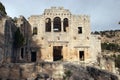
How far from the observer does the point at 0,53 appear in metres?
28.6

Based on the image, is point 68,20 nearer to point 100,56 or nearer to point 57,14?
point 57,14

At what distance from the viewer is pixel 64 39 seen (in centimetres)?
3838

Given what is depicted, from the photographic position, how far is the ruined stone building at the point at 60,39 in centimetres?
3778

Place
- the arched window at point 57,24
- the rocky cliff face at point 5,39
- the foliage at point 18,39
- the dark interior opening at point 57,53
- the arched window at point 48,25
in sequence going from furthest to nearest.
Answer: the arched window at point 57,24 < the arched window at point 48,25 < the dark interior opening at point 57,53 < the foliage at point 18,39 < the rocky cliff face at point 5,39

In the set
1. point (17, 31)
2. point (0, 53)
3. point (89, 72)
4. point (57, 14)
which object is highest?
point (57, 14)

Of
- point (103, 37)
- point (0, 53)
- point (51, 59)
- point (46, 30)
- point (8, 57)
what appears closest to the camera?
point (0, 53)

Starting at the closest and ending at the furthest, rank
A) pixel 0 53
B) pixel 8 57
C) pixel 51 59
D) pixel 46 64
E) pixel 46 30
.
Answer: pixel 46 64, pixel 0 53, pixel 8 57, pixel 51 59, pixel 46 30

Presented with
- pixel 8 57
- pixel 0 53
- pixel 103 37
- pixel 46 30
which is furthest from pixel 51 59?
pixel 103 37

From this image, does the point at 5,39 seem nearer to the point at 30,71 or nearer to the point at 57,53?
the point at 30,71

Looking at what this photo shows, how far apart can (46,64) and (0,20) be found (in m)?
7.76

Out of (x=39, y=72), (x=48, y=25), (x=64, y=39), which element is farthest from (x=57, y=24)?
(x=39, y=72)

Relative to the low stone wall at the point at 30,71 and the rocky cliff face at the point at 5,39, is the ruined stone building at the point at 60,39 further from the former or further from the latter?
the low stone wall at the point at 30,71

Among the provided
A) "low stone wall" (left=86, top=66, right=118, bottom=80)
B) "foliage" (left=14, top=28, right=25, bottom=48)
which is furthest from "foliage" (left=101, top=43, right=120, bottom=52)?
"low stone wall" (left=86, top=66, right=118, bottom=80)

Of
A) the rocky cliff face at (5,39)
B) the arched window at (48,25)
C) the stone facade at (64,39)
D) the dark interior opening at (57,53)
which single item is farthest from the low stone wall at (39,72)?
the arched window at (48,25)
